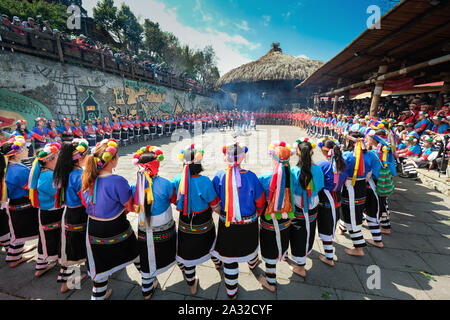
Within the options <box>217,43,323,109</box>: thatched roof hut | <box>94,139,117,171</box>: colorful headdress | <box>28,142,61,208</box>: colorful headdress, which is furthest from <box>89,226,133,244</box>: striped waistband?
<box>217,43,323,109</box>: thatched roof hut

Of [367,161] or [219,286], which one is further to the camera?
[367,161]

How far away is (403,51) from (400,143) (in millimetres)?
3155

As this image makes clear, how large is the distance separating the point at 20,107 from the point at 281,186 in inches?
412

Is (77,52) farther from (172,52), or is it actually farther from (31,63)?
(172,52)

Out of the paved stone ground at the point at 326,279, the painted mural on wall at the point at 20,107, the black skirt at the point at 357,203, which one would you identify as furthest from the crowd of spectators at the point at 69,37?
the black skirt at the point at 357,203

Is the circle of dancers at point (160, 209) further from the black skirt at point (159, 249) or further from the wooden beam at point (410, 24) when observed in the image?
the wooden beam at point (410, 24)

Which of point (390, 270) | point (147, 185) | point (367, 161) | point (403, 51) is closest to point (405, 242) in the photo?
point (390, 270)

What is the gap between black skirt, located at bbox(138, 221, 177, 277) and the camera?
191cm

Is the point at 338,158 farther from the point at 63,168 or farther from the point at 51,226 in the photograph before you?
the point at 51,226

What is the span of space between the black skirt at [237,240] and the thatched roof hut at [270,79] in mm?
21228

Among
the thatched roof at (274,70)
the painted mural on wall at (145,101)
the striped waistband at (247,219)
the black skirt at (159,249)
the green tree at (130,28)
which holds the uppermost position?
the green tree at (130,28)

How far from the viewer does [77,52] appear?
31.7ft

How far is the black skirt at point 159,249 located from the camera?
191 centimetres

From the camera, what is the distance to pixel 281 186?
6.30 feet
